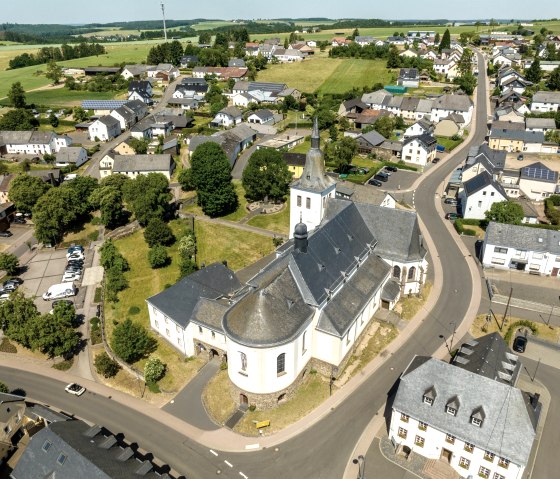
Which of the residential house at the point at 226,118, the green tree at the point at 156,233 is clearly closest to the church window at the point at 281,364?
the green tree at the point at 156,233

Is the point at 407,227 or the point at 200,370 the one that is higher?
the point at 407,227

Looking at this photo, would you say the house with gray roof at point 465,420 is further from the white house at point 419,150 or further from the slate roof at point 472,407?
the white house at point 419,150

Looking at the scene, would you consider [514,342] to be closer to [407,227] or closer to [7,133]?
[407,227]

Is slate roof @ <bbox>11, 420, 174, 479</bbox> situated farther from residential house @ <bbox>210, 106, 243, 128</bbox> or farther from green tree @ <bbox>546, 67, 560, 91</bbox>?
green tree @ <bbox>546, 67, 560, 91</bbox>

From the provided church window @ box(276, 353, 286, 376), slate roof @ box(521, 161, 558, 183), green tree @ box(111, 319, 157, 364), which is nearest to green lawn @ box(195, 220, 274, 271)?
green tree @ box(111, 319, 157, 364)

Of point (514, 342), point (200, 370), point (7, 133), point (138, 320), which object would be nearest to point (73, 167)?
point (7, 133)

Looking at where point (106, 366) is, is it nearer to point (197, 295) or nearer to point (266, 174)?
point (197, 295)
